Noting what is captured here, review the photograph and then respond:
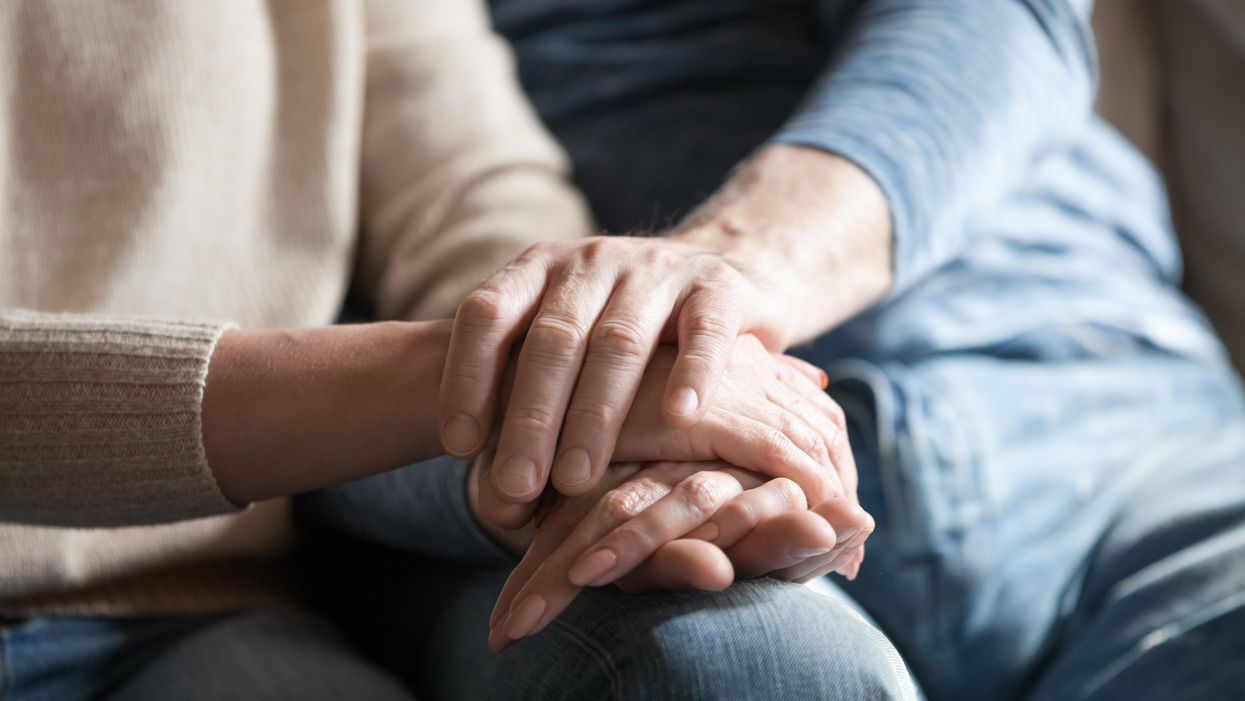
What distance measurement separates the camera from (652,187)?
37.4 inches

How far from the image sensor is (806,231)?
73cm

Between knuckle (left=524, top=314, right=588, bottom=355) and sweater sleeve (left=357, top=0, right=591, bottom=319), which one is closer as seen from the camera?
knuckle (left=524, top=314, right=588, bottom=355)

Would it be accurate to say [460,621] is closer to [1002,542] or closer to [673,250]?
[673,250]

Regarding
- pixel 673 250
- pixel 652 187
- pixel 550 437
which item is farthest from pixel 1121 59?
pixel 550 437

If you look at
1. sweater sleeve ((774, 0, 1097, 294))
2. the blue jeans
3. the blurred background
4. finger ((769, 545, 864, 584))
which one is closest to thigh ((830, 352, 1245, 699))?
the blue jeans

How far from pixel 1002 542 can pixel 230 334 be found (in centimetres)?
56

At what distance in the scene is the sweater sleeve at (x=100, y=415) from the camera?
22.9 inches

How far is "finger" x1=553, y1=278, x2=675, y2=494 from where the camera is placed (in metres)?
0.52

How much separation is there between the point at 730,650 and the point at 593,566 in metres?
0.07

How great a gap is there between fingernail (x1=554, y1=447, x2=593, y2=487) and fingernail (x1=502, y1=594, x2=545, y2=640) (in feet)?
0.21

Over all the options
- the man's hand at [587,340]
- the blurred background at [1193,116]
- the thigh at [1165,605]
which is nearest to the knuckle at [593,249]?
the man's hand at [587,340]

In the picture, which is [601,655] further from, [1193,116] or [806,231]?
[1193,116]

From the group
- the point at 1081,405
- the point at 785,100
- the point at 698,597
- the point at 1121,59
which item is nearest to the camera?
the point at 698,597

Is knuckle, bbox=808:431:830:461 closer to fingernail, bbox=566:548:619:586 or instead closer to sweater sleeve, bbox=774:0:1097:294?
fingernail, bbox=566:548:619:586
